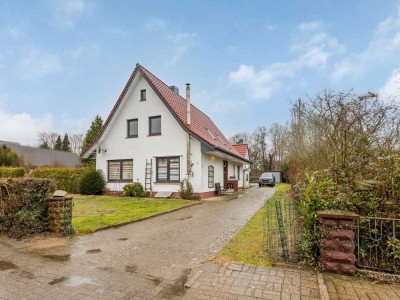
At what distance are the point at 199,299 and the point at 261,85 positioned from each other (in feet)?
47.7

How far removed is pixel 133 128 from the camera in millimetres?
17188

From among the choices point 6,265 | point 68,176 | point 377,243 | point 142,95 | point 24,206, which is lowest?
point 6,265

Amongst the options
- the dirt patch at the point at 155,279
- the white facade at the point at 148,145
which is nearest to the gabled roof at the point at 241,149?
the white facade at the point at 148,145

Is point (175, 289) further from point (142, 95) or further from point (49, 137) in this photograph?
point (49, 137)

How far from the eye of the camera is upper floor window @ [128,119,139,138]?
56.0 ft

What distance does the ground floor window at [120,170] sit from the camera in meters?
17.0

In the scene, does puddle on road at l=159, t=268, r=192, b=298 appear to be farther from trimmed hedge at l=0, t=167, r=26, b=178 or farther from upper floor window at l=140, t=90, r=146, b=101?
trimmed hedge at l=0, t=167, r=26, b=178

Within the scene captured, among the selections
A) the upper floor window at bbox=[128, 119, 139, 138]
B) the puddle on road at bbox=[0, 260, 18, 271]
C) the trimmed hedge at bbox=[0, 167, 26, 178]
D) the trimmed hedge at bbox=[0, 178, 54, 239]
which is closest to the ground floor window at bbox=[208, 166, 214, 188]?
the upper floor window at bbox=[128, 119, 139, 138]

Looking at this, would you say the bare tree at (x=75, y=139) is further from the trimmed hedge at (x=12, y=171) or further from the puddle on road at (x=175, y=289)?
the puddle on road at (x=175, y=289)

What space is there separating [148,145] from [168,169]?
6.72ft

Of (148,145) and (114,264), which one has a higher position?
(148,145)

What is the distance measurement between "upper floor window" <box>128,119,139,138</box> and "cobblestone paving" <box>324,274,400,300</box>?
48.7ft

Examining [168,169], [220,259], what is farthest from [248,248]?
[168,169]

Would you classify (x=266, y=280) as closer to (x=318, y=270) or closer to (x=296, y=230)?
(x=318, y=270)
